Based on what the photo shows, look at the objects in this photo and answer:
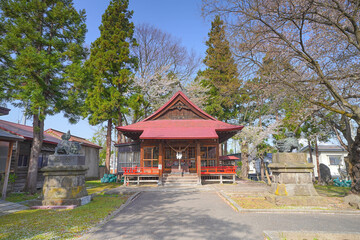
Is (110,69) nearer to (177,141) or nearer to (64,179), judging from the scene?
(177,141)

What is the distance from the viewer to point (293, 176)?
7.11m

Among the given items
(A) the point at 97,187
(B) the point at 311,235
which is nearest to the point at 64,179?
(A) the point at 97,187

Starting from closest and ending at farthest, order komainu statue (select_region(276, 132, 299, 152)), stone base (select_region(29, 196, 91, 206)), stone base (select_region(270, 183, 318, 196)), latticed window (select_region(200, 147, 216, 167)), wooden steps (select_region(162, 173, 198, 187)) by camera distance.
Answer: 1. stone base (select_region(270, 183, 318, 196))
2. stone base (select_region(29, 196, 91, 206))
3. komainu statue (select_region(276, 132, 299, 152))
4. wooden steps (select_region(162, 173, 198, 187))
5. latticed window (select_region(200, 147, 216, 167))

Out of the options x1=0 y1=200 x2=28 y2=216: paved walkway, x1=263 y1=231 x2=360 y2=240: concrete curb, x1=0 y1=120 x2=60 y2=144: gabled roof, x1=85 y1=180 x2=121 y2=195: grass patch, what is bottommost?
x1=85 y1=180 x2=121 y2=195: grass patch

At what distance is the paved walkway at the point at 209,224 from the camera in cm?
429

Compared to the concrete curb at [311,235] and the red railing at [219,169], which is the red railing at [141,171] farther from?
the concrete curb at [311,235]

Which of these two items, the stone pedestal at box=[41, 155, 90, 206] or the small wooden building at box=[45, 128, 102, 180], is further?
the small wooden building at box=[45, 128, 102, 180]

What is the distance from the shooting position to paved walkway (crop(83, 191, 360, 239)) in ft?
14.1

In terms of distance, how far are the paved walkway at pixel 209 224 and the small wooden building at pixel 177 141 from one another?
771 centimetres

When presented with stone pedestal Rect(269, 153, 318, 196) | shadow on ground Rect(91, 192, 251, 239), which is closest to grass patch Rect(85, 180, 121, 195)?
shadow on ground Rect(91, 192, 251, 239)

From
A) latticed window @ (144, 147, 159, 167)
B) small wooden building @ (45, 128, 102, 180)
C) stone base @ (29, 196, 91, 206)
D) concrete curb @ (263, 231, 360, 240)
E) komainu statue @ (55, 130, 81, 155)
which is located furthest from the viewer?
small wooden building @ (45, 128, 102, 180)

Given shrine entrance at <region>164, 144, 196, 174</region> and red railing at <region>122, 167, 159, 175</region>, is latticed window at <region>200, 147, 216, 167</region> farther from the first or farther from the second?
red railing at <region>122, 167, 159, 175</region>

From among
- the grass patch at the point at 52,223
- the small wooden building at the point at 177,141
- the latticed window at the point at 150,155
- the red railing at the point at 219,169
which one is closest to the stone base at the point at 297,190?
the grass patch at the point at 52,223

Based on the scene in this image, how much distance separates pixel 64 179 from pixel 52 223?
Result: 2.40 metres
